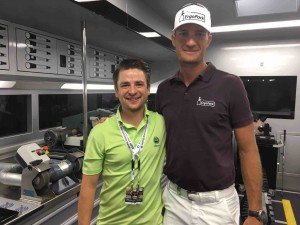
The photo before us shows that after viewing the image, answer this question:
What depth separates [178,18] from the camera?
1.47 metres

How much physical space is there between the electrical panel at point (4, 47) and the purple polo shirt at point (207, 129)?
1714 millimetres

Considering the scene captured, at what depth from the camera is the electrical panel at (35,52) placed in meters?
2.48

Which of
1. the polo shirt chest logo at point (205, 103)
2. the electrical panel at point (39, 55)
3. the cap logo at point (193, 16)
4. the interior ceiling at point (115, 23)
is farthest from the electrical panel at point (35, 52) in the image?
the polo shirt chest logo at point (205, 103)

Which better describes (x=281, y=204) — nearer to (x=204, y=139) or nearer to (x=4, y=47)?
(x=204, y=139)

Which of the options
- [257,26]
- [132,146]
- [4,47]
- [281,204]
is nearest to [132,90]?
[132,146]

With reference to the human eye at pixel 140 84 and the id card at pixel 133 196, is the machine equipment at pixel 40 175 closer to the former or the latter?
the id card at pixel 133 196

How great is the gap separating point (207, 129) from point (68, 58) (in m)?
2.25

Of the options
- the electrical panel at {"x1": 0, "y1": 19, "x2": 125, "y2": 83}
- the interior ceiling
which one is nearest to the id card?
the interior ceiling

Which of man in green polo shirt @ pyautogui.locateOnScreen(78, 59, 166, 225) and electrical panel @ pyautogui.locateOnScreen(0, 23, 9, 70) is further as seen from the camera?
electrical panel @ pyautogui.locateOnScreen(0, 23, 9, 70)

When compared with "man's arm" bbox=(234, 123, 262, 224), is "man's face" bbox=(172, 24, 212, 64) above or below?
above

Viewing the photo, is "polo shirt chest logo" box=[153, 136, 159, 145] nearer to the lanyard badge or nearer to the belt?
the lanyard badge

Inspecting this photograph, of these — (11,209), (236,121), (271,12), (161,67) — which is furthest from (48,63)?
(161,67)

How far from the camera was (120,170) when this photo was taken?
1384mm

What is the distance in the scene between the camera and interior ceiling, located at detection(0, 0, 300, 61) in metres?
1.90
